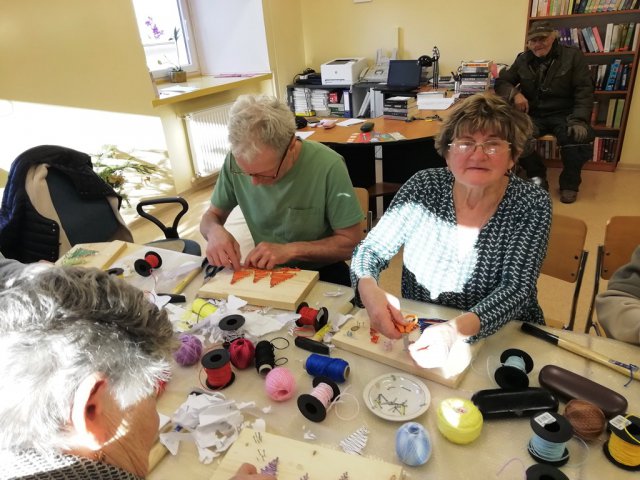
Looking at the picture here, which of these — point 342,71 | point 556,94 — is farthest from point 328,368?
point 342,71

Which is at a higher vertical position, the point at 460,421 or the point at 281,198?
the point at 281,198

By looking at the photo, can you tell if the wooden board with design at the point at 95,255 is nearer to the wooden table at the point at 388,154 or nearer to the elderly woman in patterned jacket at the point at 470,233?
the elderly woman in patterned jacket at the point at 470,233

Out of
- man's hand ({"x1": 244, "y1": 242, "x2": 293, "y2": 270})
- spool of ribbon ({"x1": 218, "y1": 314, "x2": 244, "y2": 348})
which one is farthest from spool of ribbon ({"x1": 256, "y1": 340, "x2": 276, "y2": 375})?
man's hand ({"x1": 244, "y1": 242, "x2": 293, "y2": 270})

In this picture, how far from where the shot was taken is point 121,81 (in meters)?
3.64

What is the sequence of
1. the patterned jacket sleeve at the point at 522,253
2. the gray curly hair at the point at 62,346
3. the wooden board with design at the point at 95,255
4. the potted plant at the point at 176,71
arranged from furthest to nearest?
the potted plant at the point at 176,71 < the wooden board with design at the point at 95,255 < the patterned jacket sleeve at the point at 522,253 < the gray curly hair at the point at 62,346

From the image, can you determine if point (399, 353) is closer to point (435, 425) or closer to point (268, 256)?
point (435, 425)

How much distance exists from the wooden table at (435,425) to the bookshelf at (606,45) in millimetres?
3603

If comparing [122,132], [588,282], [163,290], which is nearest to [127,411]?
[163,290]

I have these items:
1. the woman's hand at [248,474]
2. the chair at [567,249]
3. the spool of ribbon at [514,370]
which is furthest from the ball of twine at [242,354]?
the chair at [567,249]

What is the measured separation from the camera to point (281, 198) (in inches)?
71.2

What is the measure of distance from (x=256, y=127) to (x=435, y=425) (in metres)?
1.11

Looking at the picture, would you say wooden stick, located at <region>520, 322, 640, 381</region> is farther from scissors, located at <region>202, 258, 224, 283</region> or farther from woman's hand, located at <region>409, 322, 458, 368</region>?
scissors, located at <region>202, 258, 224, 283</region>

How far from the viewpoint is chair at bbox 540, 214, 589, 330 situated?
171 cm

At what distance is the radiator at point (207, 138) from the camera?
14.5ft
